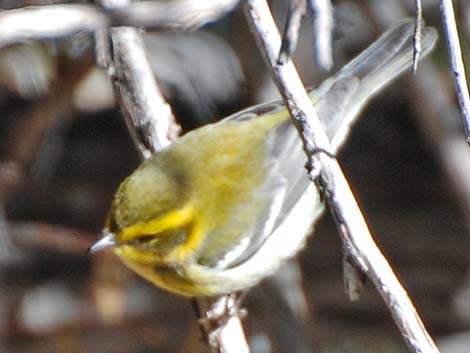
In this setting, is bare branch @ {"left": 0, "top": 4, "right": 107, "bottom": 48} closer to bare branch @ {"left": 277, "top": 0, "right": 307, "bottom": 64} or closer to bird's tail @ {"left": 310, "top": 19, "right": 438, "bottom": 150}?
bare branch @ {"left": 277, "top": 0, "right": 307, "bottom": 64}

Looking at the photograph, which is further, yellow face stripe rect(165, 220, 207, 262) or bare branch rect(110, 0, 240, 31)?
yellow face stripe rect(165, 220, 207, 262)

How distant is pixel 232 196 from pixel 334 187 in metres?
1.58

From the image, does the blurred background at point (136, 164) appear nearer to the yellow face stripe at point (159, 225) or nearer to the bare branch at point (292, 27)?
the yellow face stripe at point (159, 225)

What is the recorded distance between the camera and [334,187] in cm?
277

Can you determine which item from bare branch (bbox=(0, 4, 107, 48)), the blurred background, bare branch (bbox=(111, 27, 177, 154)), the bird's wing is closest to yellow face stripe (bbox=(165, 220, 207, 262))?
the bird's wing

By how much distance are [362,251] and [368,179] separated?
372 centimetres

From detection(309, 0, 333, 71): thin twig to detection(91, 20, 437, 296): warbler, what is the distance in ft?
5.25

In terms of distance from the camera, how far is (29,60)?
5477 mm

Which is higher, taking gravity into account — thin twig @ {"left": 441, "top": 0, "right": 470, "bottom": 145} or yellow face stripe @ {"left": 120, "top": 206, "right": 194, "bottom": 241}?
thin twig @ {"left": 441, "top": 0, "right": 470, "bottom": 145}

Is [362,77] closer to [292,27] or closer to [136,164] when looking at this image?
[136,164]

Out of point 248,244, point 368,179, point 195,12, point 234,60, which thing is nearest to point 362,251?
point 195,12

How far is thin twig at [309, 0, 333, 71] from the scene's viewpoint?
2262 millimetres

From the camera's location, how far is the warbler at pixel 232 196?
3939 mm

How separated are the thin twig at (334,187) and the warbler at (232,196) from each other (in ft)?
3.84
